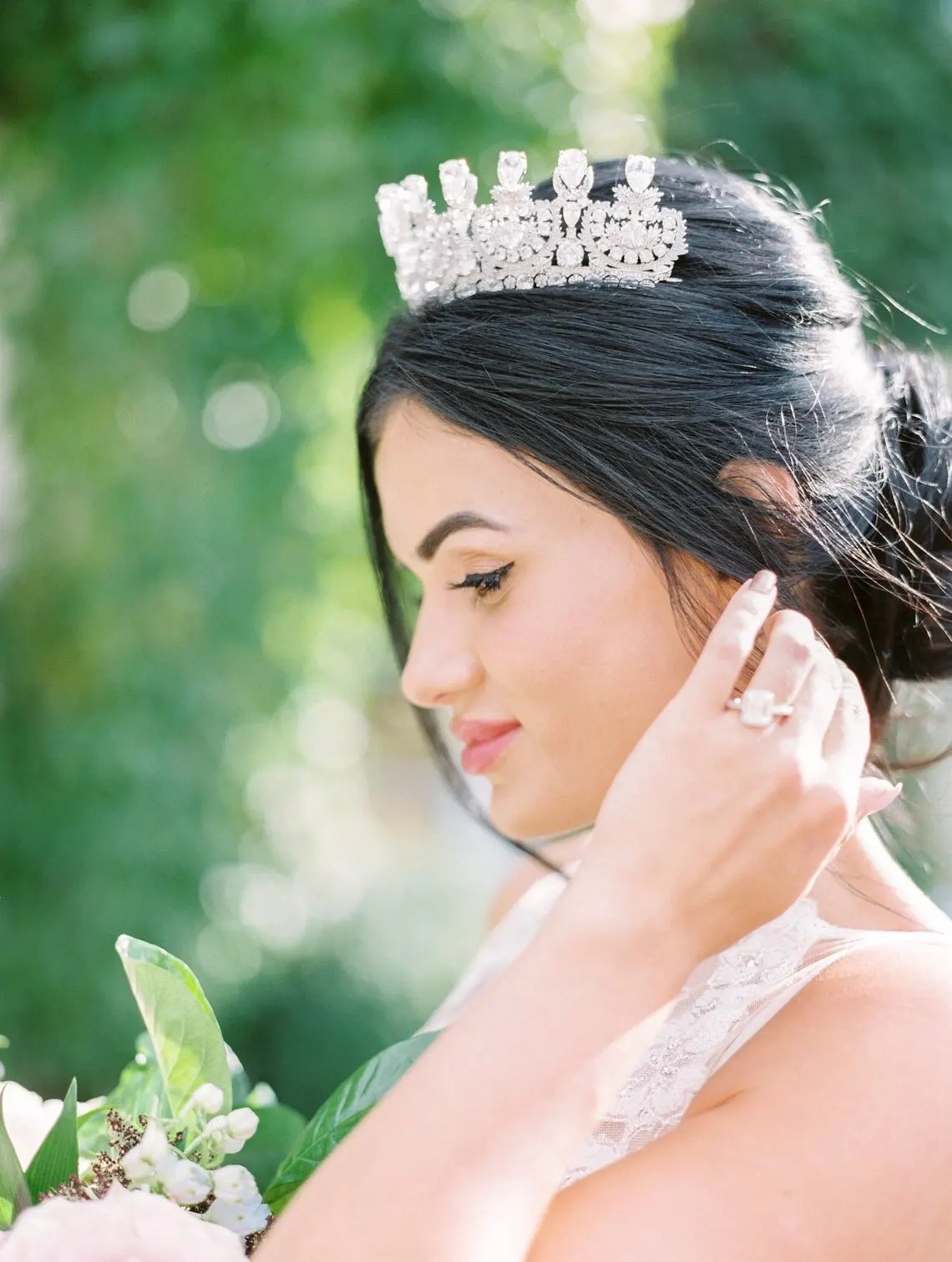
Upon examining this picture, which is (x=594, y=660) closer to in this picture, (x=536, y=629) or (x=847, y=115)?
(x=536, y=629)

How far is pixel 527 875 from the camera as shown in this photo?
7.00 ft

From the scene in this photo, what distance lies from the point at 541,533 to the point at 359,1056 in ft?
9.51

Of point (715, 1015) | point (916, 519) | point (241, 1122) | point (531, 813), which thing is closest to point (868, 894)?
point (715, 1015)

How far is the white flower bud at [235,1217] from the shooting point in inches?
39.9

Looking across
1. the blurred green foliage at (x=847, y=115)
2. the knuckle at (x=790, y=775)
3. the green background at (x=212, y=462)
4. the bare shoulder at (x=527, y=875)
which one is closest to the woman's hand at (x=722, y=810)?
the knuckle at (x=790, y=775)

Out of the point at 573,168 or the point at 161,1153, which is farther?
the point at 573,168

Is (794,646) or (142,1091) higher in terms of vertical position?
(794,646)

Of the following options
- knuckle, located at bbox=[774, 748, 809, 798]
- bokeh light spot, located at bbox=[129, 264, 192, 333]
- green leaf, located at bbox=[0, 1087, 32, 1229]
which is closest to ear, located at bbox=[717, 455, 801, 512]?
knuckle, located at bbox=[774, 748, 809, 798]

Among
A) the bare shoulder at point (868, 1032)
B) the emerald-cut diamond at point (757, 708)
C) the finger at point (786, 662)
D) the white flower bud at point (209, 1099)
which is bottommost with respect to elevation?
the bare shoulder at point (868, 1032)

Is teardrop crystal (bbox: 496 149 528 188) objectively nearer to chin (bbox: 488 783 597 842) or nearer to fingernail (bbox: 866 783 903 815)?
chin (bbox: 488 783 597 842)

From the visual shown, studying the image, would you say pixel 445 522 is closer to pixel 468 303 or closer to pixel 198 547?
pixel 468 303

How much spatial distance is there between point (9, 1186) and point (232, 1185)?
17cm

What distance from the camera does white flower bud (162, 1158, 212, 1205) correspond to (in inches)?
39.0

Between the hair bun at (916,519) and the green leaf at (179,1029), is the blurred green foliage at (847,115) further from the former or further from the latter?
the green leaf at (179,1029)
